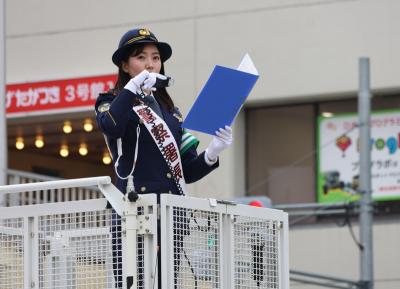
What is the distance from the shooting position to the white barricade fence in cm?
643

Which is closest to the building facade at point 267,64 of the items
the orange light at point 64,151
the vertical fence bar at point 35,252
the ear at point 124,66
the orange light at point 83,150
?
the orange light at point 83,150

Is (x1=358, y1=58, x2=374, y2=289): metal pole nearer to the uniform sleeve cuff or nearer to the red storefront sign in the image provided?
the red storefront sign

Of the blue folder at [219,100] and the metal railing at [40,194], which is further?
the metal railing at [40,194]

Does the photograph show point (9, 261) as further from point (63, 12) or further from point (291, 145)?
point (63, 12)

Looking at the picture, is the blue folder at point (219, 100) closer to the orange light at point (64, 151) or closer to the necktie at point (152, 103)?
the necktie at point (152, 103)

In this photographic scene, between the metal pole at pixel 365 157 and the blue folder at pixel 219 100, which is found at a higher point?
the metal pole at pixel 365 157

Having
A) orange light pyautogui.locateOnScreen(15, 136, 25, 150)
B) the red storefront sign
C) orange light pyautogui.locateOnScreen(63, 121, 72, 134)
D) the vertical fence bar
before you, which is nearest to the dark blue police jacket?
the vertical fence bar

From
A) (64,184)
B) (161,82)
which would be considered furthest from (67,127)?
(64,184)

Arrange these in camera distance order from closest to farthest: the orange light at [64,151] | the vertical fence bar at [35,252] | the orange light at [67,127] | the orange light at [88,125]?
1. the vertical fence bar at [35,252]
2. the orange light at [88,125]
3. the orange light at [67,127]
4. the orange light at [64,151]

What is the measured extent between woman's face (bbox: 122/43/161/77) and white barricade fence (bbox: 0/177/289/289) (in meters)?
0.87

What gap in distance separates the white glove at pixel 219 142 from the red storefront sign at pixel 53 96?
1400 centimetres

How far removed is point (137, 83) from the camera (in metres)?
6.77

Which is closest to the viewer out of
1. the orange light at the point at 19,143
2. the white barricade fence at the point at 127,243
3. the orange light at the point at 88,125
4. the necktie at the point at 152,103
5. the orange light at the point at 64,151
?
the white barricade fence at the point at 127,243

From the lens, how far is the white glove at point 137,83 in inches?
266
